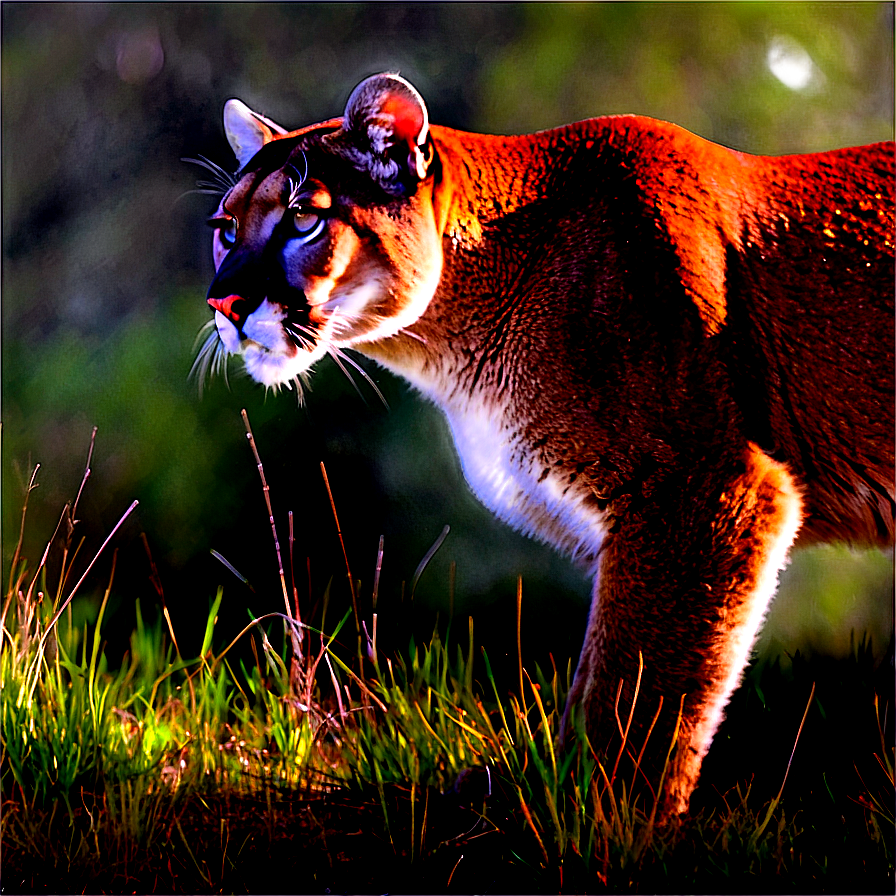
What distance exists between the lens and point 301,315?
9.86 feet

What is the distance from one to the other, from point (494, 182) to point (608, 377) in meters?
0.80

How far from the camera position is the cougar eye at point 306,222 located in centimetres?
304

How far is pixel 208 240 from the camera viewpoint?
14.0ft

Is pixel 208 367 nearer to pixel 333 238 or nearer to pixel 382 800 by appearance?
pixel 333 238

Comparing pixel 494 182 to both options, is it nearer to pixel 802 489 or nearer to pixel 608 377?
pixel 608 377

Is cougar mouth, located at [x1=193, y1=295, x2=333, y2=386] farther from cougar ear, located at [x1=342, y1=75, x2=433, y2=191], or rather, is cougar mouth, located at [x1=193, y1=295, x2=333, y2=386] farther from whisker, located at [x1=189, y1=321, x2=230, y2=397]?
whisker, located at [x1=189, y1=321, x2=230, y2=397]

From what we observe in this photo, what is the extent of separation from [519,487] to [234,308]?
1029mm

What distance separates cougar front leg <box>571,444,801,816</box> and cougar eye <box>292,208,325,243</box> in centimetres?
129

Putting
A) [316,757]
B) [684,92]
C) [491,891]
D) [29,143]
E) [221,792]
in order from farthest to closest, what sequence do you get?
1. [29,143]
2. [684,92]
3. [316,757]
4. [221,792]
5. [491,891]

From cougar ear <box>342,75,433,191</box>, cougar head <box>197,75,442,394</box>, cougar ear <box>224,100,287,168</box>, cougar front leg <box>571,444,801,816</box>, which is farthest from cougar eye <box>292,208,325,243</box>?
cougar front leg <box>571,444,801,816</box>

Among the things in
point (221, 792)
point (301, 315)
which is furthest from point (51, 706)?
point (301, 315)

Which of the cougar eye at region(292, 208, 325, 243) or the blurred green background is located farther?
the blurred green background

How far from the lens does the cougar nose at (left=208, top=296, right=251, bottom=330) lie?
2.92m

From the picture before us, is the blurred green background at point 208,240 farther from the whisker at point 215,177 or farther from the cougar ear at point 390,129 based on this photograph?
the cougar ear at point 390,129
